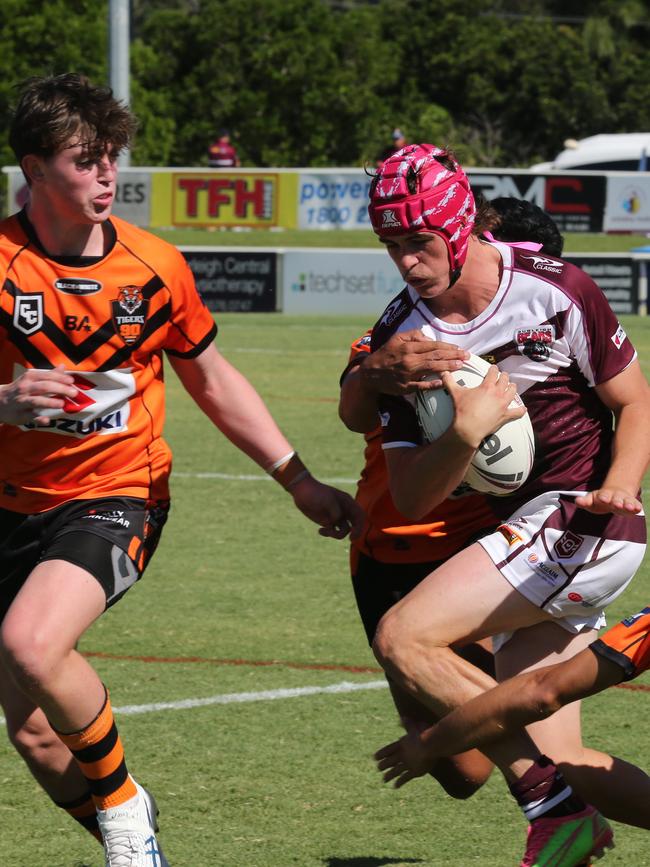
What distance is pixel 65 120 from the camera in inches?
177

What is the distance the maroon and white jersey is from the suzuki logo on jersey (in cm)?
77

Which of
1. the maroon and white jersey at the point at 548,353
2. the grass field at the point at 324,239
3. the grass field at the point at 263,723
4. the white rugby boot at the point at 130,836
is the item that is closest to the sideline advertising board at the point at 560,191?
the grass field at the point at 324,239

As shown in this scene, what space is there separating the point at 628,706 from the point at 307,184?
23762 mm

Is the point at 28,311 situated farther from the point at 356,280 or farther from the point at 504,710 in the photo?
the point at 356,280

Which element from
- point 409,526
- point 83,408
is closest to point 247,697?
point 409,526

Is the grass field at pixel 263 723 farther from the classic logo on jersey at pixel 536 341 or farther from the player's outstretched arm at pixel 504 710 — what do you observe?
the classic logo on jersey at pixel 536 341

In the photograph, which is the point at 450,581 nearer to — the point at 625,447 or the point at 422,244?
the point at 625,447

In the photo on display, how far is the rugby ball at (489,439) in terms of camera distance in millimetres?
4352

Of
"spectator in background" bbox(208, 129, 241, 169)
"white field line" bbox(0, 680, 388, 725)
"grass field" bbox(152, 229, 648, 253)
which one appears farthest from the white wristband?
"spectator in background" bbox(208, 129, 241, 169)

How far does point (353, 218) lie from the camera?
29.7 m

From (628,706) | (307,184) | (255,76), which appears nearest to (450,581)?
(628,706)

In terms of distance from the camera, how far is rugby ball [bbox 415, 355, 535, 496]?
435cm

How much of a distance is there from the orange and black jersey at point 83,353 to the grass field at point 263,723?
3.77ft

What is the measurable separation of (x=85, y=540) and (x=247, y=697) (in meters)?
2.11
